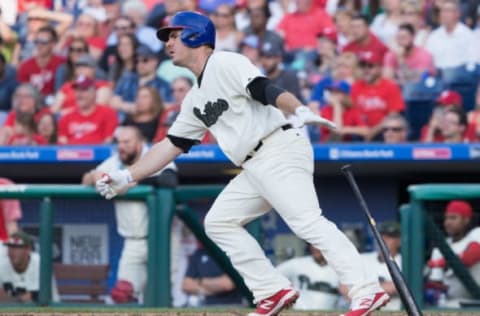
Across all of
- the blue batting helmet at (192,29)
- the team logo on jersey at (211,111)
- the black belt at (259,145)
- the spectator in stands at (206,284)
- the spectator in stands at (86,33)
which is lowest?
the spectator in stands at (206,284)

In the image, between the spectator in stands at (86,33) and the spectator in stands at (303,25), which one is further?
the spectator in stands at (86,33)

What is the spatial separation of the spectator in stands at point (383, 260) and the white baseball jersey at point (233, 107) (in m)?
2.60

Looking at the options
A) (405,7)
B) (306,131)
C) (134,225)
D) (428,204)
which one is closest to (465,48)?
(405,7)

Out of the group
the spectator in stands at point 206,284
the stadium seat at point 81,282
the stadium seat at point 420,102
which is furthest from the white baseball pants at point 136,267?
the stadium seat at point 420,102

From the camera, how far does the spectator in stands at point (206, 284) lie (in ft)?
28.6

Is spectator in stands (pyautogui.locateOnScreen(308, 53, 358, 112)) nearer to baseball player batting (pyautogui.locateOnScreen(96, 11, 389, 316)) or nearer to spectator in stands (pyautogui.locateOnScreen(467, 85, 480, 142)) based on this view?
spectator in stands (pyautogui.locateOnScreen(467, 85, 480, 142))

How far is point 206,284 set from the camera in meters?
8.83

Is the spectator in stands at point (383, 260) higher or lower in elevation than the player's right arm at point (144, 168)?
lower

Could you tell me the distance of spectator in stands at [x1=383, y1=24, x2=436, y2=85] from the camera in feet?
35.3

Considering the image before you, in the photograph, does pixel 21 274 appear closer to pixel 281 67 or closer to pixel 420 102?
pixel 281 67

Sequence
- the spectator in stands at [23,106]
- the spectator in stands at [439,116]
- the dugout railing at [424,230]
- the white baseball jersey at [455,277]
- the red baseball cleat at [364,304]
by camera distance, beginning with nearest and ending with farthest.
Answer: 1. the red baseball cleat at [364,304]
2. the white baseball jersey at [455,277]
3. the dugout railing at [424,230]
4. the spectator in stands at [439,116]
5. the spectator in stands at [23,106]

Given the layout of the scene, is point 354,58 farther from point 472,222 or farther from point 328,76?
point 472,222

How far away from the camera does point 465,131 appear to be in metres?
9.94

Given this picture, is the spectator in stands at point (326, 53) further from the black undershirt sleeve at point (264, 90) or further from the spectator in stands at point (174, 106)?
the black undershirt sleeve at point (264, 90)
